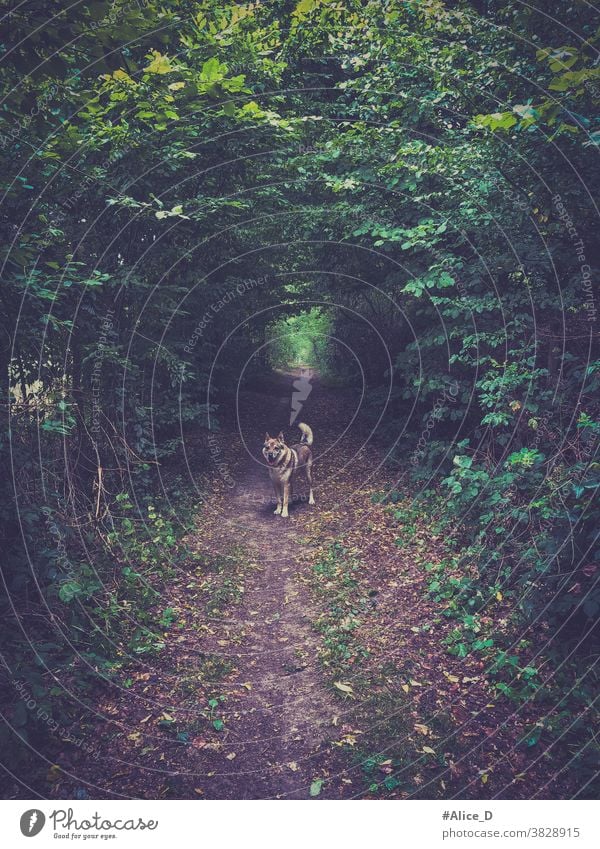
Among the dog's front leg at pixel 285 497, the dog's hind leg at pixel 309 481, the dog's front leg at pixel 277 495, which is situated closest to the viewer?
the dog's front leg at pixel 285 497

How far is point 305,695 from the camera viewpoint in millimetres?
6164

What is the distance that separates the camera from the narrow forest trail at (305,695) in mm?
4754

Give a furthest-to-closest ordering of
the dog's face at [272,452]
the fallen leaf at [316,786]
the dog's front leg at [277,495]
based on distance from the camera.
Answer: the dog's front leg at [277,495] < the dog's face at [272,452] < the fallen leaf at [316,786]

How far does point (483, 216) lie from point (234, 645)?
8.09 metres

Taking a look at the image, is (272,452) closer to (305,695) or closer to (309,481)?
(309,481)

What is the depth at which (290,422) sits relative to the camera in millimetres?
21828

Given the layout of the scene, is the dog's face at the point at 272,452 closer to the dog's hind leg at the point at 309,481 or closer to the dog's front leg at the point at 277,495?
the dog's front leg at the point at 277,495

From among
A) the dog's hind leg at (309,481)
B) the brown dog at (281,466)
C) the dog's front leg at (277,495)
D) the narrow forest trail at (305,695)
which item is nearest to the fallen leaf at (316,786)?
the narrow forest trail at (305,695)

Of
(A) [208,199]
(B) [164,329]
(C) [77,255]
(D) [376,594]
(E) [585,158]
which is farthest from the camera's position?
(B) [164,329]

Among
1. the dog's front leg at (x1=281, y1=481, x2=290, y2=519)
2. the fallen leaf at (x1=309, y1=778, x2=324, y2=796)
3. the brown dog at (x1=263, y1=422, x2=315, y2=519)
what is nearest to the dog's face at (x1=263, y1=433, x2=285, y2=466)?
the brown dog at (x1=263, y1=422, x2=315, y2=519)

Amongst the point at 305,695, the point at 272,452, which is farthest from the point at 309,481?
the point at 305,695

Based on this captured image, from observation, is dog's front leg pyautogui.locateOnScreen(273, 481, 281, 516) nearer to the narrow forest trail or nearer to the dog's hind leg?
the dog's hind leg

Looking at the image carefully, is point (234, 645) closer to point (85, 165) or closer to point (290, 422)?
point (85, 165)

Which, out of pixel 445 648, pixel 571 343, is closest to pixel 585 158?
pixel 571 343
